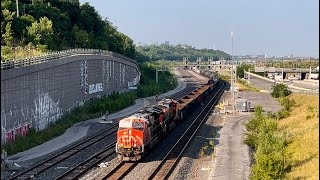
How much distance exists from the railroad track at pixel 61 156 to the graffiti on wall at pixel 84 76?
1400 centimetres

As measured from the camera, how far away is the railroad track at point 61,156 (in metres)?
25.2

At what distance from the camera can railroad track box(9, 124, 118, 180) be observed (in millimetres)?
25188

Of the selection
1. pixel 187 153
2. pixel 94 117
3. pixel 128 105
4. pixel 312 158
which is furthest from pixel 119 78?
pixel 312 158

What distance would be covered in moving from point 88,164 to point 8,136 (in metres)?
9.19

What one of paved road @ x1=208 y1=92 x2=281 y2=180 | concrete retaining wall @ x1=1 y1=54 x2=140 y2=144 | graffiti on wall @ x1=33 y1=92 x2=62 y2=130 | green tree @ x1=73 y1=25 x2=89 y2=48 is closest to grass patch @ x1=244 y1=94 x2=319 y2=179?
paved road @ x1=208 y1=92 x2=281 y2=180

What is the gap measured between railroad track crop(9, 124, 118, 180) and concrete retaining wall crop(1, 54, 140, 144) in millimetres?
4949

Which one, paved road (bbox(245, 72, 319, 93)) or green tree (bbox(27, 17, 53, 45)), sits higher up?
green tree (bbox(27, 17, 53, 45))

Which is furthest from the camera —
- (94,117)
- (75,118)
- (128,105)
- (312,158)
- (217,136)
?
(128,105)

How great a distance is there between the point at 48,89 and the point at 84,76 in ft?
47.1

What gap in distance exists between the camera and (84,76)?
57.1 meters

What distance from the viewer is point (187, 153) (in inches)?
1250

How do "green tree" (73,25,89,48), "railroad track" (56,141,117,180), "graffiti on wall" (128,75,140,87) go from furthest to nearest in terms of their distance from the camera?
1. "graffiti on wall" (128,75,140,87)
2. "green tree" (73,25,89,48)
3. "railroad track" (56,141,117,180)

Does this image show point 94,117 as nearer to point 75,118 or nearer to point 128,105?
point 75,118

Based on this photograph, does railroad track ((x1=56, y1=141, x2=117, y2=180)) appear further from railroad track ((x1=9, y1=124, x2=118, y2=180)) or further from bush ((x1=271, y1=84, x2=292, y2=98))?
bush ((x1=271, y1=84, x2=292, y2=98))
